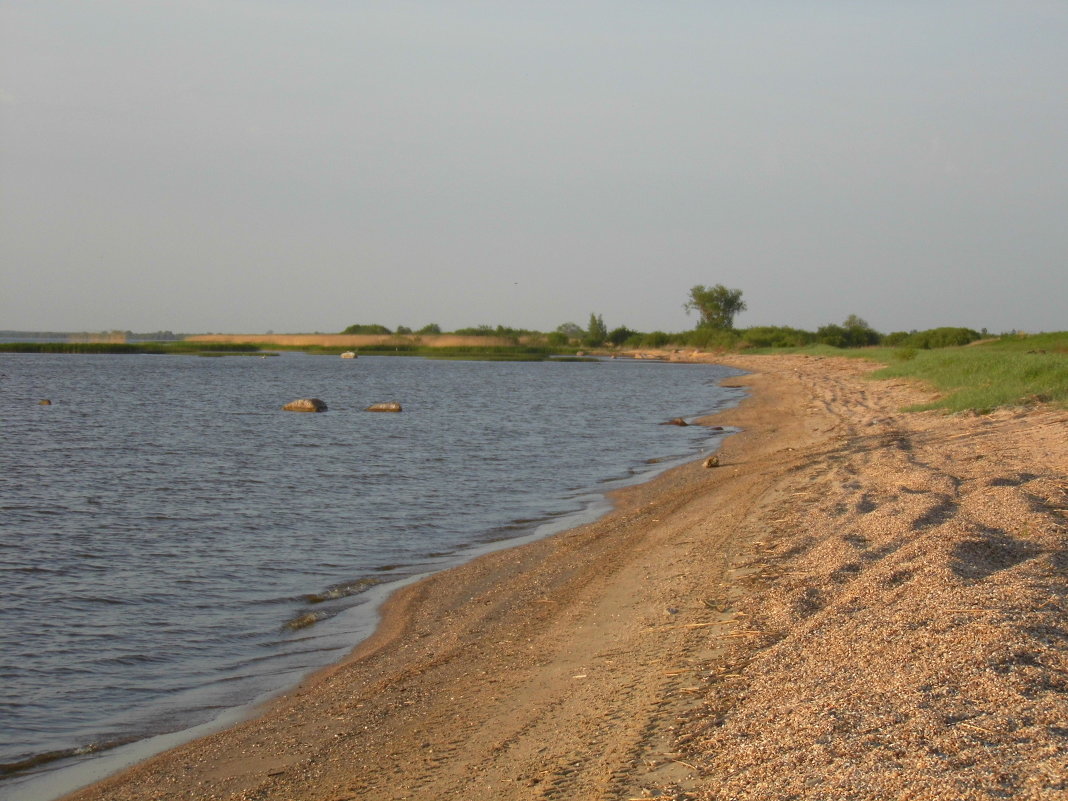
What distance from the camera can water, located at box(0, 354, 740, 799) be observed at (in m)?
8.20

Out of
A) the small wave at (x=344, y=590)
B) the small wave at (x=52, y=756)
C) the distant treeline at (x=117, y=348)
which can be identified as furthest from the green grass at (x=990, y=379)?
the distant treeline at (x=117, y=348)

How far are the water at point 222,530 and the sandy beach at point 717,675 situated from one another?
0.91 meters

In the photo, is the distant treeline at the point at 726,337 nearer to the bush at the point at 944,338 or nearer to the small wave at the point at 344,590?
the bush at the point at 944,338

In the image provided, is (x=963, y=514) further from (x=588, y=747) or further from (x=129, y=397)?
(x=129, y=397)

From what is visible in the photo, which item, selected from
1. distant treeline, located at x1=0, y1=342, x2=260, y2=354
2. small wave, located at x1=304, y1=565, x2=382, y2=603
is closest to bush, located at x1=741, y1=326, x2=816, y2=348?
distant treeline, located at x1=0, y1=342, x2=260, y2=354

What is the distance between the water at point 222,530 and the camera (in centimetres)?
820

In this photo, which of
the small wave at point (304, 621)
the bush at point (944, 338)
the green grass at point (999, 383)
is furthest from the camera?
the bush at point (944, 338)

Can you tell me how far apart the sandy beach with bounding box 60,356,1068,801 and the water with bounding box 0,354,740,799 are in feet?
3.00

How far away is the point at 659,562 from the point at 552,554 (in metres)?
2.02

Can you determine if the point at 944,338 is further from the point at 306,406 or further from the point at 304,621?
the point at 304,621

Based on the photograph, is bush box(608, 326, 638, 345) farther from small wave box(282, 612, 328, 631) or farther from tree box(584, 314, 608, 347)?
small wave box(282, 612, 328, 631)

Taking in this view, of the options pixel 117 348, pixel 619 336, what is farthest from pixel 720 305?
pixel 117 348

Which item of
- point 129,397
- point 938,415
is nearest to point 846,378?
point 938,415

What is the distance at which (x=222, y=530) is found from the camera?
48.3 feet
